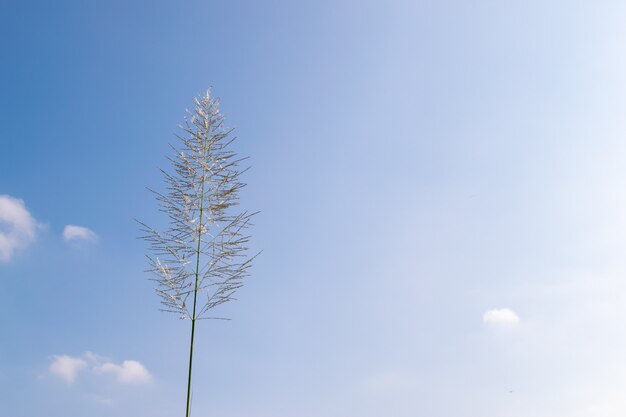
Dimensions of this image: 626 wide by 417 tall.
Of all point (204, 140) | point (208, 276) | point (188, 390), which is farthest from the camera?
point (204, 140)

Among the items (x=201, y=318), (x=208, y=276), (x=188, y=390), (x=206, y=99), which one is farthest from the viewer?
(x=206, y=99)

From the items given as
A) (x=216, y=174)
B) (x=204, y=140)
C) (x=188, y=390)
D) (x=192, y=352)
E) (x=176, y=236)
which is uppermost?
(x=204, y=140)

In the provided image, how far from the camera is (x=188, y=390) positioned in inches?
279

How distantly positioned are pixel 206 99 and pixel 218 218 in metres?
2.34

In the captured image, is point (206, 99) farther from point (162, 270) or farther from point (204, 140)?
point (162, 270)

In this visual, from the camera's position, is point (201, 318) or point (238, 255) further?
point (238, 255)

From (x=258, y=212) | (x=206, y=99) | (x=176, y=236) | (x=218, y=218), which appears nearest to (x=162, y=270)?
(x=176, y=236)

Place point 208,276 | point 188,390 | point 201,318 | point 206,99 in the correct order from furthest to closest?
point 206,99
point 208,276
point 201,318
point 188,390

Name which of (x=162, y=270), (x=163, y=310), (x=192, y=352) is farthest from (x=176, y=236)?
(x=192, y=352)

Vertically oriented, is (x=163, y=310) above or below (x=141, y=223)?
below

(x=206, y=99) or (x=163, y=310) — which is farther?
(x=206, y=99)

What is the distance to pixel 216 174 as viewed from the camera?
9047mm

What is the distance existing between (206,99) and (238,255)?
9.70ft

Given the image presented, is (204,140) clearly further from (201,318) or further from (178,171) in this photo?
(201,318)
